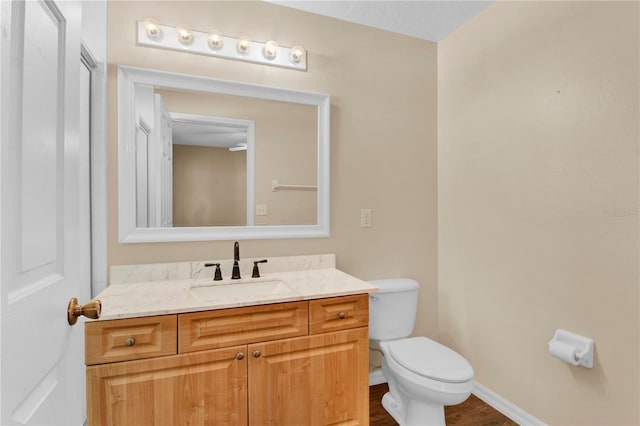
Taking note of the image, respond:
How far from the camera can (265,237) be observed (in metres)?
1.94

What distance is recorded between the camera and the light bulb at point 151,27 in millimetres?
1687

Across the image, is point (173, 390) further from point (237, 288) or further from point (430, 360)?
point (430, 360)

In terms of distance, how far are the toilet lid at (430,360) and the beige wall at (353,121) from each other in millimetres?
507

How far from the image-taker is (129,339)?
122 cm

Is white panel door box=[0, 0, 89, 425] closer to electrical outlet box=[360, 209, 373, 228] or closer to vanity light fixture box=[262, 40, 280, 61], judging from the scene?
vanity light fixture box=[262, 40, 280, 61]

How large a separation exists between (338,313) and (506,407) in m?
1.21

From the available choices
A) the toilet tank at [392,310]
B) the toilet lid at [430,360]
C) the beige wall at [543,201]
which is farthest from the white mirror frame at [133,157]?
the beige wall at [543,201]

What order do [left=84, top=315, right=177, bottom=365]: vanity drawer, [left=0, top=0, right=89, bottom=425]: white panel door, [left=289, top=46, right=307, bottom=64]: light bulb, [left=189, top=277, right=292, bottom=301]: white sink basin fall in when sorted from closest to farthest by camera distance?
[left=0, top=0, right=89, bottom=425]: white panel door → [left=84, top=315, right=177, bottom=365]: vanity drawer → [left=189, top=277, right=292, bottom=301]: white sink basin → [left=289, top=46, right=307, bottom=64]: light bulb

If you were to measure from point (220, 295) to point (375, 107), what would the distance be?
152cm

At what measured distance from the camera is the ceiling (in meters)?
1.96

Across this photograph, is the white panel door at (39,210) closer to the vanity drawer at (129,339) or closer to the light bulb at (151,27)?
the vanity drawer at (129,339)

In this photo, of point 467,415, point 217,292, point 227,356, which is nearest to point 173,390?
point 227,356

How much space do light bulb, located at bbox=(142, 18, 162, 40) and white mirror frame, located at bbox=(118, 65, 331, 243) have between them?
19 centimetres

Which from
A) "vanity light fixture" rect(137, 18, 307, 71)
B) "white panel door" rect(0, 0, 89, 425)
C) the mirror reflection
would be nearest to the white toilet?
the mirror reflection
